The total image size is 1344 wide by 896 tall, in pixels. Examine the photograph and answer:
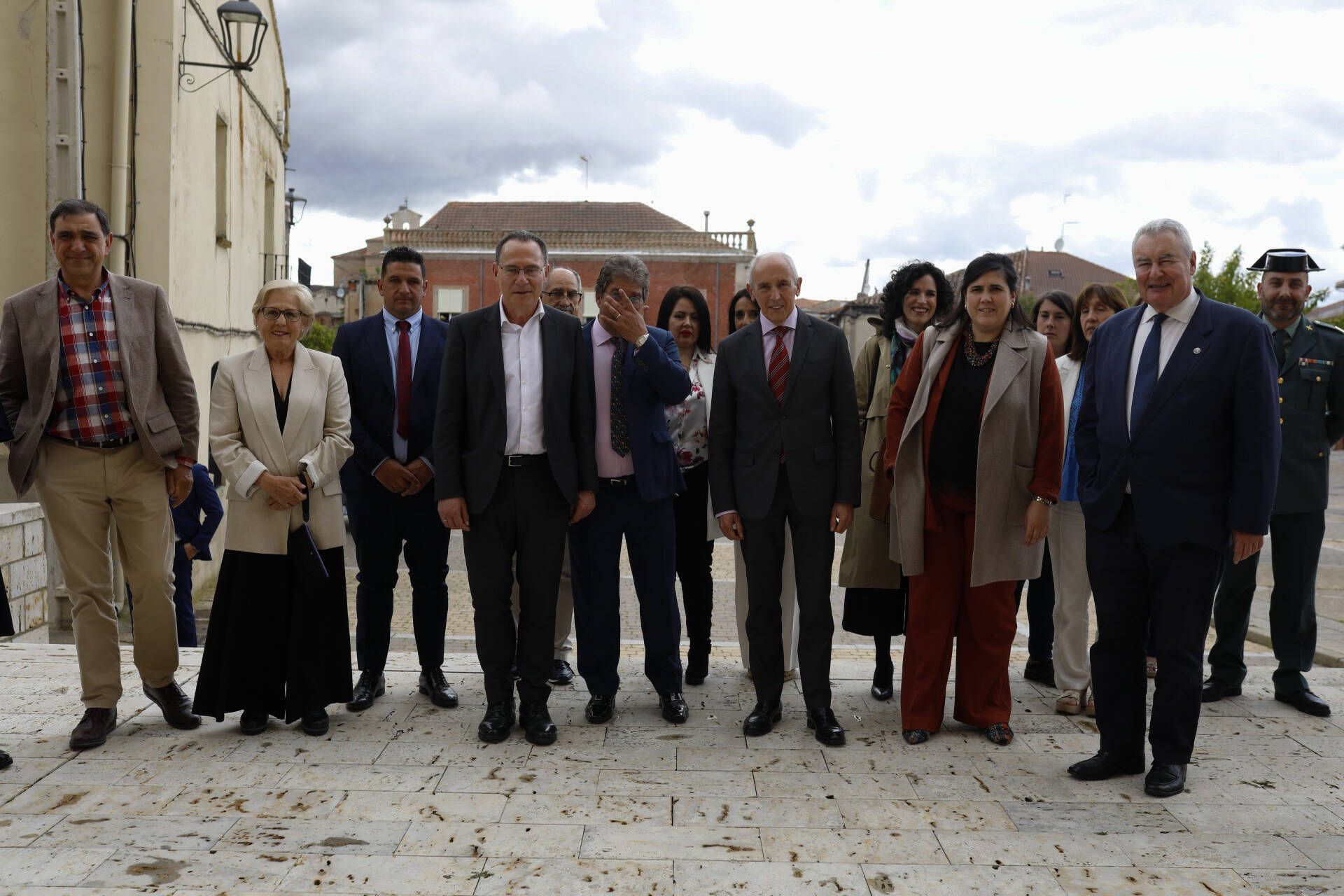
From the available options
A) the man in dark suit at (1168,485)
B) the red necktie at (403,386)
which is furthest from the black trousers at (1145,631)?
the red necktie at (403,386)

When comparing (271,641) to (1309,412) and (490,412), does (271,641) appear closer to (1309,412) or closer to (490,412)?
(490,412)

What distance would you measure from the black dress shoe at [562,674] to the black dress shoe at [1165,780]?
8.86 ft

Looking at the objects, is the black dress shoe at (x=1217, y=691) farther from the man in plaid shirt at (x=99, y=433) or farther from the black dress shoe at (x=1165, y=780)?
the man in plaid shirt at (x=99, y=433)

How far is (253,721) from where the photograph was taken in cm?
438

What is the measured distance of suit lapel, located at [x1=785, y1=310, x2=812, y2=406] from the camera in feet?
14.6

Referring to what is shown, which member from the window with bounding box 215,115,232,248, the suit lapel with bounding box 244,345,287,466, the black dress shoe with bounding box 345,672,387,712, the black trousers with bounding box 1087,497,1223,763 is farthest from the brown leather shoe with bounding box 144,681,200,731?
the window with bounding box 215,115,232,248

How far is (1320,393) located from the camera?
16.0 ft

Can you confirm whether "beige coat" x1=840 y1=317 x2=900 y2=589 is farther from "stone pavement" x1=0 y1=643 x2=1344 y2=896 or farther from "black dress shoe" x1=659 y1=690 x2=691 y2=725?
"black dress shoe" x1=659 y1=690 x2=691 y2=725

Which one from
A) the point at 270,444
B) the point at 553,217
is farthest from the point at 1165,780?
the point at 553,217

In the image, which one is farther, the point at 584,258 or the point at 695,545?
the point at 584,258

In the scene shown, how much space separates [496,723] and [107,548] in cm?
185

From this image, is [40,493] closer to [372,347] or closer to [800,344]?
[372,347]

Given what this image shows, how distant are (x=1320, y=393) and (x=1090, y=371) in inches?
60.4

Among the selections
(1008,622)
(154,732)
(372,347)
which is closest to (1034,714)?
(1008,622)
